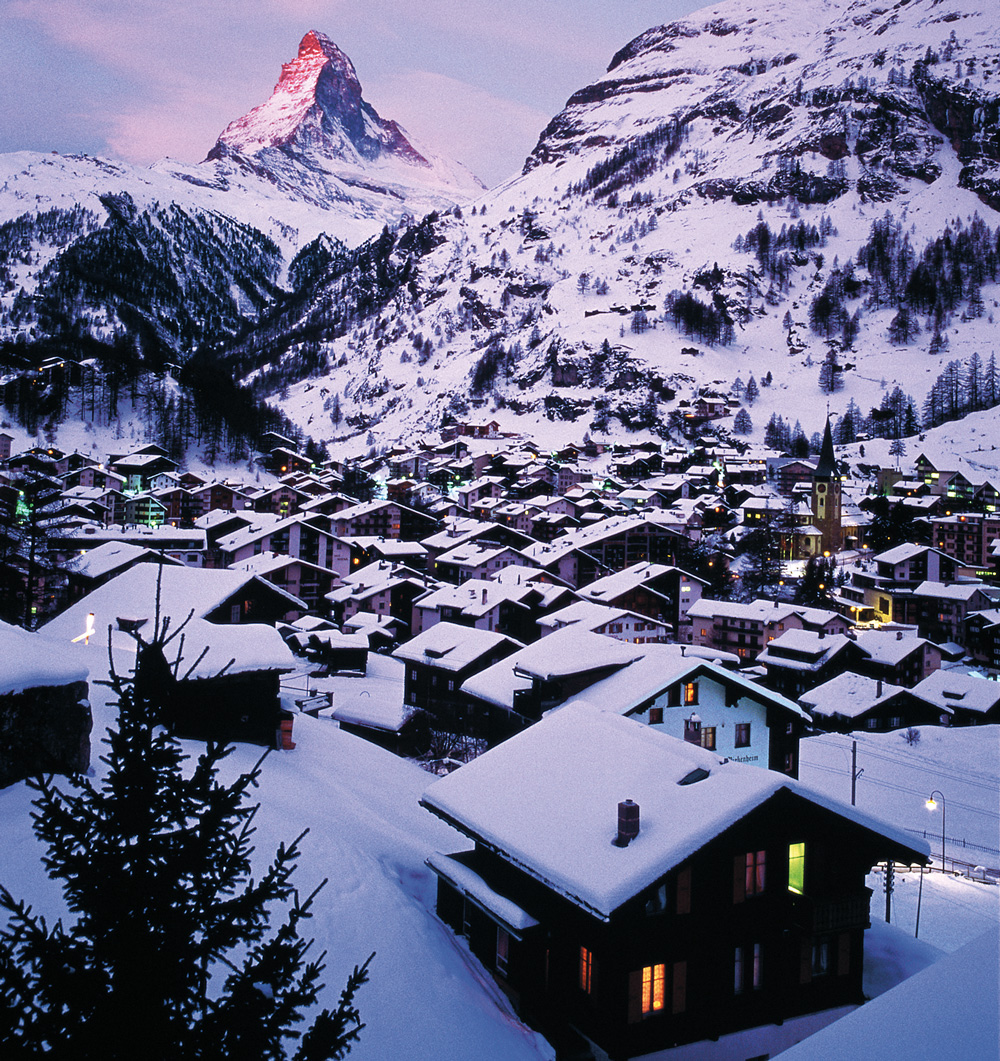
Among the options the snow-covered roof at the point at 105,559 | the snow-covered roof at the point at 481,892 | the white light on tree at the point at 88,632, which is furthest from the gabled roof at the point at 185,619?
the snow-covered roof at the point at 105,559

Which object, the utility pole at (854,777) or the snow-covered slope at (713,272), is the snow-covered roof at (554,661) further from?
the snow-covered slope at (713,272)

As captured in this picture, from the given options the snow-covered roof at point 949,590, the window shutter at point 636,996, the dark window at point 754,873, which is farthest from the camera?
the snow-covered roof at point 949,590

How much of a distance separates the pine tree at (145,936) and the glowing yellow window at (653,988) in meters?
6.82

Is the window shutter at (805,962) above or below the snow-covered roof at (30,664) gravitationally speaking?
below

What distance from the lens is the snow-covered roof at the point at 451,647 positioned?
104 feet

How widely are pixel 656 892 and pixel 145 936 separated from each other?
700 centimetres

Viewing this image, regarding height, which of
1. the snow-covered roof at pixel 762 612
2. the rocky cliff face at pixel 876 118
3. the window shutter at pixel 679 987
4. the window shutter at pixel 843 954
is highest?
the rocky cliff face at pixel 876 118

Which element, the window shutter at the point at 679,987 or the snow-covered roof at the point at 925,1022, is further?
the window shutter at the point at 679,987

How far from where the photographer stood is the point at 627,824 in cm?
901

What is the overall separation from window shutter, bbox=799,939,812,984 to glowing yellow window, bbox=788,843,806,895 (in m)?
0.84

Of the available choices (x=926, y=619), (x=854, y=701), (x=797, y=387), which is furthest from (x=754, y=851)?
(x=797, y=387)

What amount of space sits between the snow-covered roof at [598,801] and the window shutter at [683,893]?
3.08 feet

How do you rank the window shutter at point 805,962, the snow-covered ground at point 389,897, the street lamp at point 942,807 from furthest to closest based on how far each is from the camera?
1. the street lamp at point 942,807
2. the window shutter at point 805,962
3. the snow-covered ground at point 389,897

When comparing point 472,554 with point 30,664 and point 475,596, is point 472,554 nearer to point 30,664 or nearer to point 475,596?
point 475,596
